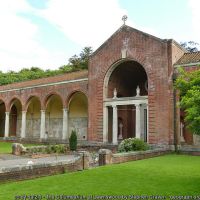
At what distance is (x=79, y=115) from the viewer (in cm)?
3434

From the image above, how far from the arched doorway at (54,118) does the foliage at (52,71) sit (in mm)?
20059

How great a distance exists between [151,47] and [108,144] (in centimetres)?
836

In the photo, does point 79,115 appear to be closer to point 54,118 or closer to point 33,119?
point 54,118

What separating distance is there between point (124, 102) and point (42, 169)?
49.0 feet

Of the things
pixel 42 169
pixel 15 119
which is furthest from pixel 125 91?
pixel 42 169

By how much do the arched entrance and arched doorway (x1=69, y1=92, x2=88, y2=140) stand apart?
557 centimetres

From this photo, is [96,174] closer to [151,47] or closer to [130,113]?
[151,47]

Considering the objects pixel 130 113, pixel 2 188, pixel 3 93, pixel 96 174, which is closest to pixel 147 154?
pixel 96 174

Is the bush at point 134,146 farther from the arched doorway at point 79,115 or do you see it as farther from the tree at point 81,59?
the tree at point 81,59

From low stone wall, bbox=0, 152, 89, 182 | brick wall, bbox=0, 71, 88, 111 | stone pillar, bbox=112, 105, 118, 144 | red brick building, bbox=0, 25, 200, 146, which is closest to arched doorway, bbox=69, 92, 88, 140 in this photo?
red brick building, bbox=0, 25, 200, 146

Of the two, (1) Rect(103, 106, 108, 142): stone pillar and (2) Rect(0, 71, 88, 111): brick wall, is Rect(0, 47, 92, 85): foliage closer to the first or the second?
(2) Rect(0, 71, 88, 111): brick wall

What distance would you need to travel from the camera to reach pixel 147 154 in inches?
703

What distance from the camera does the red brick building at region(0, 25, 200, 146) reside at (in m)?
22.6

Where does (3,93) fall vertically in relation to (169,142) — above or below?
above
